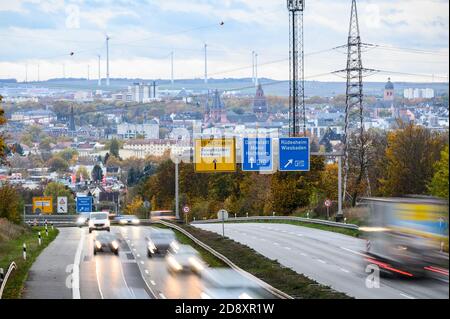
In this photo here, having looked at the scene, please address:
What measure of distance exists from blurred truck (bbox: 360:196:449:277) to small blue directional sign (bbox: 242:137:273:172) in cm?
3770

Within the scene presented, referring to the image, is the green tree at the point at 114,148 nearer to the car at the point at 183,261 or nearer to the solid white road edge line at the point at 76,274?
the solid white road edge line at the point at 76,274

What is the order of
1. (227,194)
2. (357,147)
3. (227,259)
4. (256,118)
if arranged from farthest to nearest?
(227,194) < (256,118) < (357,147) < (227,259)

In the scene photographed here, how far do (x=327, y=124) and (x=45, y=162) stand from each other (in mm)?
37528

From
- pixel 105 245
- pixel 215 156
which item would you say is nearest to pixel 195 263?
pixel 105 245

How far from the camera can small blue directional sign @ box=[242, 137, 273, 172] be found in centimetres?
5697

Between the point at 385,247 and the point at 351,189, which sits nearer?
the point at 385,247

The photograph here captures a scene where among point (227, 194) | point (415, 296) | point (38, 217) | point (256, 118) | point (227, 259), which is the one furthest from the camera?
point (38, 217)

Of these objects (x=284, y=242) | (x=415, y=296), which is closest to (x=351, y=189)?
(x=284, y=242)

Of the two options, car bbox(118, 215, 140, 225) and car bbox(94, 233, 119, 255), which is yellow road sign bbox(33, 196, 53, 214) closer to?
car bbox(118, 215, 140, 225)

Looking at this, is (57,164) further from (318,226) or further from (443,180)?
(443,180)

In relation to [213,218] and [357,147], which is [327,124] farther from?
[357,147]

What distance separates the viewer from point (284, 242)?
5178 cm

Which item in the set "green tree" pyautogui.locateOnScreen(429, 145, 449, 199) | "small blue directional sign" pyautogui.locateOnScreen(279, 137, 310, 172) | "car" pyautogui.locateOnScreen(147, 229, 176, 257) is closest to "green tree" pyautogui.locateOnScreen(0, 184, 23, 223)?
"small blue directional sign" pyautogui.locateOnScreen(279, 137, 310, 172)

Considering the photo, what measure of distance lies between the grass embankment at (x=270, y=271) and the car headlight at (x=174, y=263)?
2.13 m
